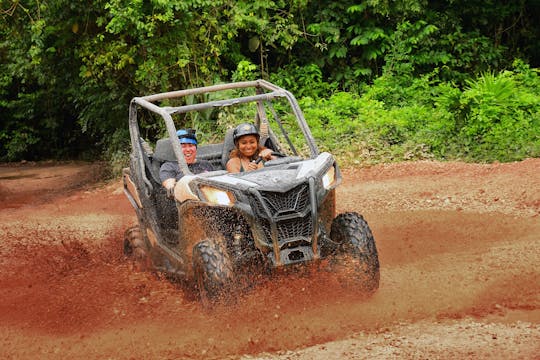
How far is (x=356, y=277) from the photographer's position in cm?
568

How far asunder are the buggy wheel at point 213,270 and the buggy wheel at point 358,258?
29.6 inches

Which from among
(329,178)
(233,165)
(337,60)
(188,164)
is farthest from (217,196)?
(337,60)

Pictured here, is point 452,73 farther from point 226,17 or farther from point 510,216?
point 510,216

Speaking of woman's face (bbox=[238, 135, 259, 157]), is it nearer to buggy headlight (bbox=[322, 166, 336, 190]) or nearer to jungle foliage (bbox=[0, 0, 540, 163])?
buggy headlight (bbox=[322, 166, 336, 190])

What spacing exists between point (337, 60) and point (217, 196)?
1127cm

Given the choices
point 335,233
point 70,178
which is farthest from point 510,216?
point 70,178

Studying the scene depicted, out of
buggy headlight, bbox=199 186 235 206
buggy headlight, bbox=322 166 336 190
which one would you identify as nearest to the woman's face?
buggy headlight, bbox=322 166 336 190

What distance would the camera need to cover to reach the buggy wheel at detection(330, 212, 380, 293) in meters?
5.66

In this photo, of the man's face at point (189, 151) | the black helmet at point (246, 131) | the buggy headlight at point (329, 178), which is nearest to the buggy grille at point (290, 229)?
the buggy headlight at point (329, 178)

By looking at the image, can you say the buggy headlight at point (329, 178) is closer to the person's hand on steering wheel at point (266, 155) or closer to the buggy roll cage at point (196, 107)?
the buggy roll cage at point (196, 107)

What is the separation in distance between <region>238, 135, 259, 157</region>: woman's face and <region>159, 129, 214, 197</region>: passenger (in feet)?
1.32

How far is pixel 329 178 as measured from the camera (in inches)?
231

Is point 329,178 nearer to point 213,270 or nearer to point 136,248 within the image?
point 213,270

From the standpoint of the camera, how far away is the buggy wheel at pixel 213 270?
546cm
